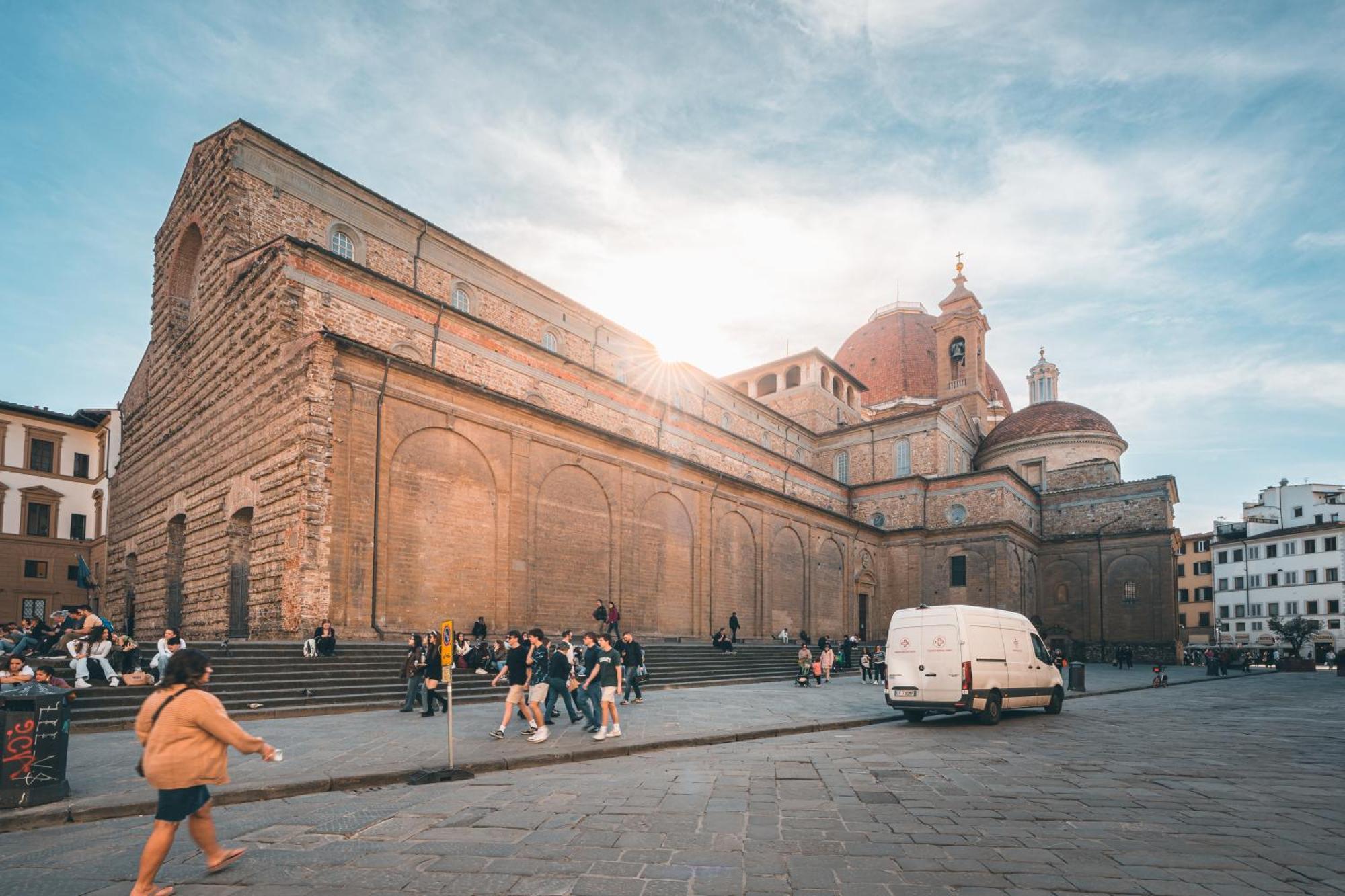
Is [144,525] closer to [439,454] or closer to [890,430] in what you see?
[439,454]

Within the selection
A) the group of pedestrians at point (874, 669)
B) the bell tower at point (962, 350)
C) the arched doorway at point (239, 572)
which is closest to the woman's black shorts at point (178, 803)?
the arched doorway at point (239, 572)

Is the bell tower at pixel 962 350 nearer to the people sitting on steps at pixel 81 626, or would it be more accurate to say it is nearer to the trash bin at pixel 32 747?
the people sitting on steps at pixel 81 626

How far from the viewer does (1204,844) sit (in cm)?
593

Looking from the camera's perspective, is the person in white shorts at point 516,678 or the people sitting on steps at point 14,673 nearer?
the people sitting on steps at point 14,673

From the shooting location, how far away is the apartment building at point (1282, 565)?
5825 centimetres

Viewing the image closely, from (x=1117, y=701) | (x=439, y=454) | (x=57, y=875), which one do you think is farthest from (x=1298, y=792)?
(x=439, y=454)

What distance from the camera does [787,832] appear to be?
6.24 meters

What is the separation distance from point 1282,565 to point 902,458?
3708cm

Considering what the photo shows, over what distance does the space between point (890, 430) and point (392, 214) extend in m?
31.9

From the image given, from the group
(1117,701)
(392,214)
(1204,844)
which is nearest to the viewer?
(1204,844)

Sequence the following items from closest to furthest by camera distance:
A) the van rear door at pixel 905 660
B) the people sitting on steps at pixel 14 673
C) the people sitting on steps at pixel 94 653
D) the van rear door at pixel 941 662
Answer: the people sitting on steps at pixel 14 673 → the people sitting on steps at pixel 94 653 → the van rear door at pixel 941 662 → the van rear door at pixel 905 660

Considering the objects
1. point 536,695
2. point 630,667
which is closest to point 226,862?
point 536,695

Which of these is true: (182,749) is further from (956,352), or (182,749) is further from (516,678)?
(956,352)

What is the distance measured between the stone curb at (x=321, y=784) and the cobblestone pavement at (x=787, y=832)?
171 millimetres
